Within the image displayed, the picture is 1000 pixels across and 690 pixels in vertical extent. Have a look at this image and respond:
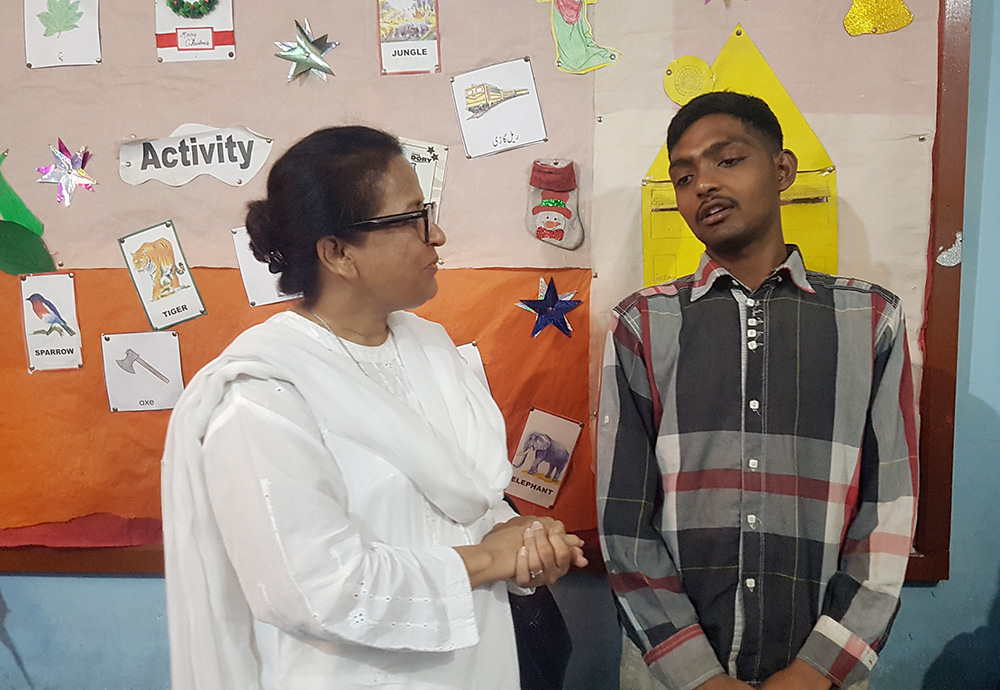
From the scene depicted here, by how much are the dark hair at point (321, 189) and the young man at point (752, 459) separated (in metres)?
0.53

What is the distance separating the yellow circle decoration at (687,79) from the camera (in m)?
1.53

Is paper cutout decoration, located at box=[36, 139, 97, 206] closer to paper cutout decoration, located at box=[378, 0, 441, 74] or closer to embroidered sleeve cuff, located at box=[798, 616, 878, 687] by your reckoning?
paper cutout decoration, located at box=[378, 0, 441, 74]

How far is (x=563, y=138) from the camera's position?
1575 mm

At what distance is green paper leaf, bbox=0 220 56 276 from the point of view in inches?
67.3

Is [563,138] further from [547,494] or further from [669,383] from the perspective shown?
[547,494]

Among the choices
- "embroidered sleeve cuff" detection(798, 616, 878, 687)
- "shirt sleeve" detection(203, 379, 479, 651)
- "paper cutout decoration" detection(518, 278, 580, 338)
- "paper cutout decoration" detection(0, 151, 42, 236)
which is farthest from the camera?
"paper cutout decoration" detection(0, 151, 42, 236)

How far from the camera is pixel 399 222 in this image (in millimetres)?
1016

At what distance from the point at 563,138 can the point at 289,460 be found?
1.04 metres

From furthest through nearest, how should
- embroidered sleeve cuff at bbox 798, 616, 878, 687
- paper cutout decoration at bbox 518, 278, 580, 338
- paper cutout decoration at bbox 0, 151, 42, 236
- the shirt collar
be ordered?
1. paper cutout decoration at bbox 0, 151, 42, 236
2. paper cutout decoration at bbox 518, 278, 580, 338
3. the shirt collar
4. embroidered sleeve cuff at bbox 798, 616, 878, 687

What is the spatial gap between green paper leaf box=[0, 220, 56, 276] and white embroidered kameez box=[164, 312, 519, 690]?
106cm

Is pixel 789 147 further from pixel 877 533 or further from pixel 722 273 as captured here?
pixel 877 533

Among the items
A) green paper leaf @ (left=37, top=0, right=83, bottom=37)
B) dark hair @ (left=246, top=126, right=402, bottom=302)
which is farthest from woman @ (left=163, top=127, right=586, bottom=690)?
green paper leaf @ (left=37, top=0, right=83, bottom=37)

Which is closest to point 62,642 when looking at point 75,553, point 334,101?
point 75,553

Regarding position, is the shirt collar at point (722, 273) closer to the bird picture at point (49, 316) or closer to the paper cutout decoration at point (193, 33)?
the paper cutout decoration at point (193, 33)
